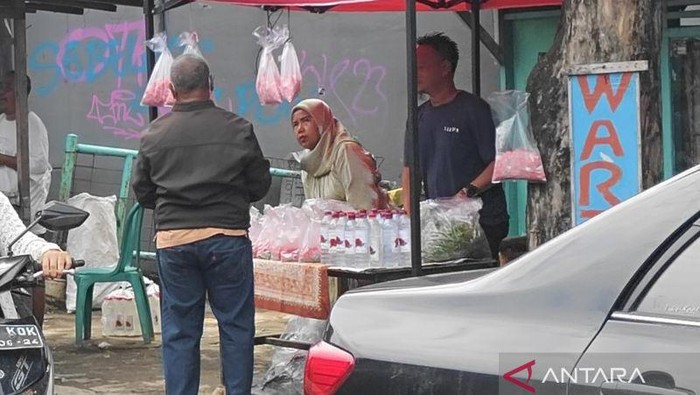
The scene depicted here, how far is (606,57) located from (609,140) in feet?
1.20

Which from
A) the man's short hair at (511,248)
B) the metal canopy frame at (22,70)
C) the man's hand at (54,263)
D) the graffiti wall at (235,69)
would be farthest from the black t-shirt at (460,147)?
the graffiti wall at (235,69)

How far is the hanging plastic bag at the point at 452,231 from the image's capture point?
5977 mm

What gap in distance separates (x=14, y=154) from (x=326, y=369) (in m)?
5.86

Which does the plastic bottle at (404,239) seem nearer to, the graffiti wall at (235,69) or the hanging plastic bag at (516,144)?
the hanging plastic bag at (516,144)

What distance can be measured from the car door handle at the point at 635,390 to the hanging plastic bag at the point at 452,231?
319cm

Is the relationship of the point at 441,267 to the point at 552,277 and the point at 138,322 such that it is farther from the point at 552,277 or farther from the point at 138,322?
the point at 138,322

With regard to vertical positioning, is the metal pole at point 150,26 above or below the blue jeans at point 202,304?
above

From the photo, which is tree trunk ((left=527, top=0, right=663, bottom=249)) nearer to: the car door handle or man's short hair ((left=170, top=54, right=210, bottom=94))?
man's short hair ((left=170, top=54, right=210, bottom=94))

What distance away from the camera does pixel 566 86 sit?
16.6 ft

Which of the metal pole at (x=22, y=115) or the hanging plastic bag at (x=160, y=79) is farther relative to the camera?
the metal pole at (x=22, y=115)

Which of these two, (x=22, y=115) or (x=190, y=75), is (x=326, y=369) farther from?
(x=22, y=115)

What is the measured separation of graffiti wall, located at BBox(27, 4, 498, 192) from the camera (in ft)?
32.4

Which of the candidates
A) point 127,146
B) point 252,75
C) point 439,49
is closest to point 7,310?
point 439,49

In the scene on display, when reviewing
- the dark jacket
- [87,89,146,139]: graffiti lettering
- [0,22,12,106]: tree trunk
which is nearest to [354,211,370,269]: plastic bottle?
the dark jacket
